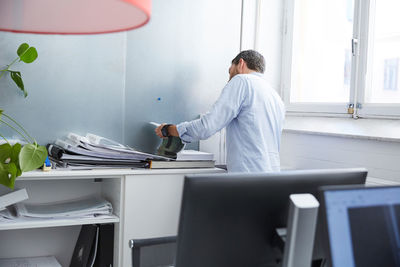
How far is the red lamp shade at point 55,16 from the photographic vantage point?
93 centimetres

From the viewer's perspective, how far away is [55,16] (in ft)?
3.13

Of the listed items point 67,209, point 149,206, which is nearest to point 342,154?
point 149,206

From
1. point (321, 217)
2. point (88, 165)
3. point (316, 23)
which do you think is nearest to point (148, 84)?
point (88, 165)

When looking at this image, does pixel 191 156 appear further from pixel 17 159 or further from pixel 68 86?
pixel 17 159

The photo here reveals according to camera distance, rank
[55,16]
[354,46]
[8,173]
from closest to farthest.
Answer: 1. [55,16]
2. [8,173]
3. [354,46]

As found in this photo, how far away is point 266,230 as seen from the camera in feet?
3.11

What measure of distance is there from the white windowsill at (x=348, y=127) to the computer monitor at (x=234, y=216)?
4.19 ft

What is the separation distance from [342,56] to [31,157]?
75.1 inches

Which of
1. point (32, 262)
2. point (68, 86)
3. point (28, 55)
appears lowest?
point (32, 262)

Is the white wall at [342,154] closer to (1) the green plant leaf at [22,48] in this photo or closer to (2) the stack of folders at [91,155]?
(2) the stack of folders at [91,155]

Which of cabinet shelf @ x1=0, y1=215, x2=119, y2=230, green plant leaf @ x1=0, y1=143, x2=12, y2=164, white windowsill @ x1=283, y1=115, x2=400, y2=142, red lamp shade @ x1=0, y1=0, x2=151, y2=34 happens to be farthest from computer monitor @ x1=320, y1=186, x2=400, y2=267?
cabinet shelf @ x1=0, y1=215, x2=119, y2=230

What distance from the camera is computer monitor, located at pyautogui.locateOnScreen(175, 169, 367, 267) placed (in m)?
0.87

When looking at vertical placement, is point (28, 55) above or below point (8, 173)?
above

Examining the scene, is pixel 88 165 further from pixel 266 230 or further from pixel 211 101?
pixel 266 230
